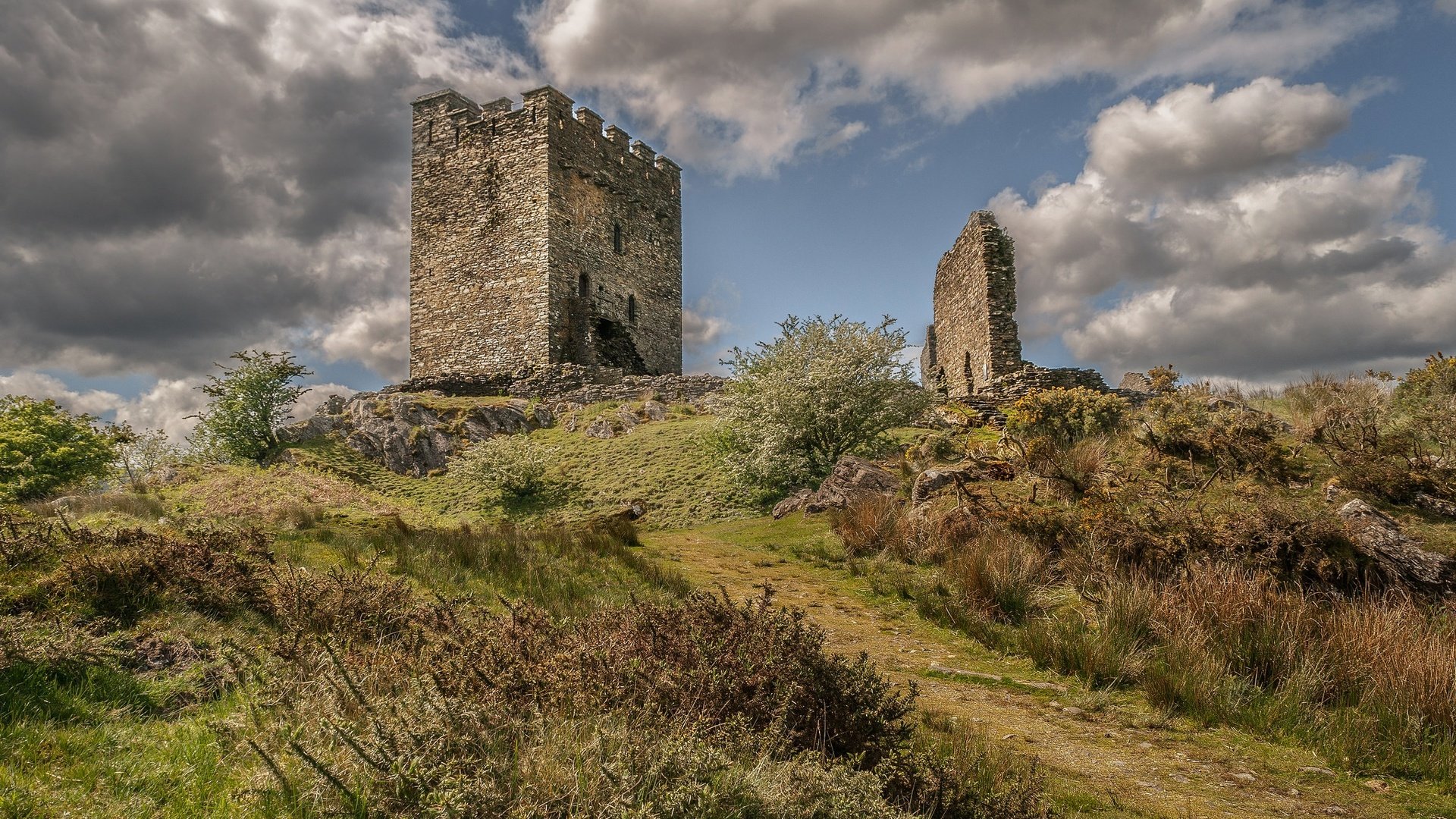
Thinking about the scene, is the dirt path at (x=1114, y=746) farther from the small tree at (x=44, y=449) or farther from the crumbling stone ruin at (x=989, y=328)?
the small tree at (x=44, y=449)

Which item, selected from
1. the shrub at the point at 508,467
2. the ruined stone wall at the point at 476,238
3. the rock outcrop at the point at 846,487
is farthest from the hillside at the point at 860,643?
the ruined stone wall at the point at 476,238

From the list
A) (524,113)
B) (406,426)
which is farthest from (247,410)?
(524,113)

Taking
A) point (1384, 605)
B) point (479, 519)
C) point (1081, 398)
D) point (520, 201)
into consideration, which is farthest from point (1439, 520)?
point (520, 201)

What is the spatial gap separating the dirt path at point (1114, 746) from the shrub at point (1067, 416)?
6.64 metres

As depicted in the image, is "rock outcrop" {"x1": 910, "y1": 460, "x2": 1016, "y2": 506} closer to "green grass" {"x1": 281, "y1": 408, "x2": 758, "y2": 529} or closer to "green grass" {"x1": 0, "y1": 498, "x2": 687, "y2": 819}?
"green grass" {"x1": 0, "y1": 498, "x2": 687, "y2": 819}

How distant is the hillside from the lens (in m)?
3.05

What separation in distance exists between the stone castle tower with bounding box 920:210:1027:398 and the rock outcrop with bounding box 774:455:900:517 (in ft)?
19.4

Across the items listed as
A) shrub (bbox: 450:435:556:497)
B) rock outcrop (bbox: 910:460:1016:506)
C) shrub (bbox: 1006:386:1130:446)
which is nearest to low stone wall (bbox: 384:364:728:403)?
shrub (bbox: 450:435:556:497)

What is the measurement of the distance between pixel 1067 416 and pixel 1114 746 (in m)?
9.25

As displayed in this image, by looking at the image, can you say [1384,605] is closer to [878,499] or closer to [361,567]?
[878,499]

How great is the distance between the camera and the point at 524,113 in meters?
28.1

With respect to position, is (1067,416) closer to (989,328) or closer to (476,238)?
(989,328)

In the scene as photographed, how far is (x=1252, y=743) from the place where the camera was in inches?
181

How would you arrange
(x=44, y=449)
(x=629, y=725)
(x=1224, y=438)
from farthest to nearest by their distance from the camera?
(x=44, y=449) < (x=1224, y=438) < (x=629, y=725)
